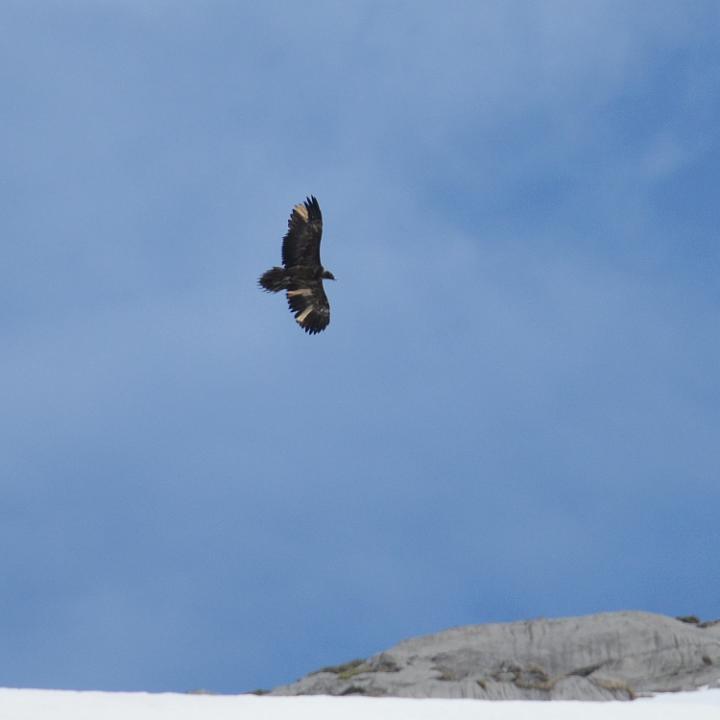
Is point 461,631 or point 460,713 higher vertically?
point 461,631

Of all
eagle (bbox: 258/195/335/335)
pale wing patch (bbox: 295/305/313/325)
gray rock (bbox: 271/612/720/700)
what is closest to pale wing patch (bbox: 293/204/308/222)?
eagle (bbox: 258/195/335/335)

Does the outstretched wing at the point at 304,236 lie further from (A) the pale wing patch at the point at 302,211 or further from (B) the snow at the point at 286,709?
(B) the snow at the point at 286,709

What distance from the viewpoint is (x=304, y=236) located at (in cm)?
4034

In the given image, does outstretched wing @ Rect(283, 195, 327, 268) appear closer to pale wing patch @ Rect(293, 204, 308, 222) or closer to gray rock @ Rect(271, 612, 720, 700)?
pale wing patch @ Rect(293, 204, 308, 222)

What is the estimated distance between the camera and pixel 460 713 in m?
36.9

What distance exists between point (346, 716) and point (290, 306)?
947 cm

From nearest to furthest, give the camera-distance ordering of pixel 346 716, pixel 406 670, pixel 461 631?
pixel 346 716, pixel 406 670, pixel 461 631

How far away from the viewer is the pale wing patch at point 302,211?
40.2 m

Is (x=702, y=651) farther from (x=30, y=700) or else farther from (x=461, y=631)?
(x=30, y=700)

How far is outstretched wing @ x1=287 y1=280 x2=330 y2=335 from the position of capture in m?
40.8

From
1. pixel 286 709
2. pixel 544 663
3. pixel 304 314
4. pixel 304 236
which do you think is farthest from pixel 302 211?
pixel 544 663

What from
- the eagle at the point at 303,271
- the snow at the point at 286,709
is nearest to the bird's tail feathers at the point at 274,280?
the eagle at the point at 303,271

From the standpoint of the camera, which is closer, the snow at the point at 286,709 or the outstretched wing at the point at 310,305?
the snow at the point at 286,709

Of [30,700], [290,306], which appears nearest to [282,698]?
[30,700]
